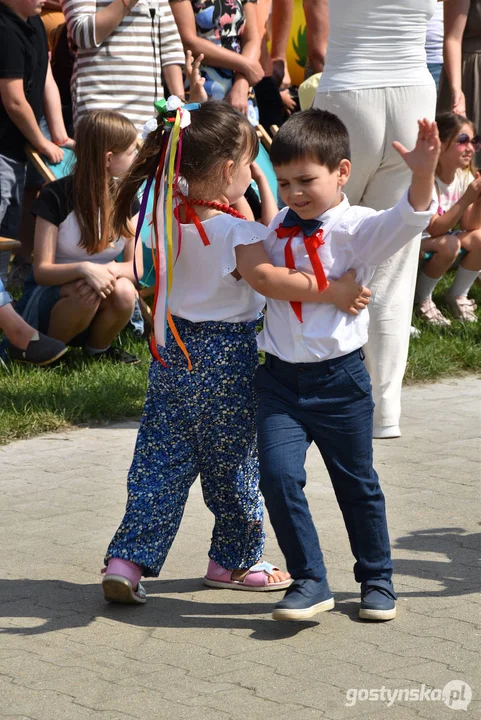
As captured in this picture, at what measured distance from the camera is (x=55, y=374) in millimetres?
5988

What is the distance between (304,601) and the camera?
3.20 meters

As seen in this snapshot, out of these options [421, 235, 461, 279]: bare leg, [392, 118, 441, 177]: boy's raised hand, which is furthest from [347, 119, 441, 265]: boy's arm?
[421, 235, 461, 279]: bare leg

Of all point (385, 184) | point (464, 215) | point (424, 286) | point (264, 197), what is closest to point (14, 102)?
point (264, 197)

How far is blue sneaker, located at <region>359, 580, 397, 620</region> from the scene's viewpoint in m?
3.25

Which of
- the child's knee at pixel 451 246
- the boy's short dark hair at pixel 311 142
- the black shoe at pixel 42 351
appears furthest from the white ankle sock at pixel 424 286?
the boy's short dark hair at pixel 311 142

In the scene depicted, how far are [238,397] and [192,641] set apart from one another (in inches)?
28.6

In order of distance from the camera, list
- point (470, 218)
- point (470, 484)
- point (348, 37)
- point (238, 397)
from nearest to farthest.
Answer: point (238, 397) → point (470, 484) → point (348, 37) → point (470, 218)

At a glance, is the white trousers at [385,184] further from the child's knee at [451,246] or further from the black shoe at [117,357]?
the child's knee at [451,246]

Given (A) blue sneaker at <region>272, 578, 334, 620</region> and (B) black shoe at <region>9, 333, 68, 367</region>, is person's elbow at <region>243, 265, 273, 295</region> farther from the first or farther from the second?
(B) black shoe at <region>9, 333, 68, 367</region>

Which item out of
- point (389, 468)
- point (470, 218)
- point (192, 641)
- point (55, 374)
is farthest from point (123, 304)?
point (192, 641)

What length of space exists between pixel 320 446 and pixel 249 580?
1.83ft

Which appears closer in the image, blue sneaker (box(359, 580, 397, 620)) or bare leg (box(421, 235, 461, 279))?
blue sneaker (box(359, 580, 397, 620))

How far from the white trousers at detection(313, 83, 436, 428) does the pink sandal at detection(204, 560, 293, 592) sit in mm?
1388

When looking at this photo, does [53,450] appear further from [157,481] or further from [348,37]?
[348,37]
